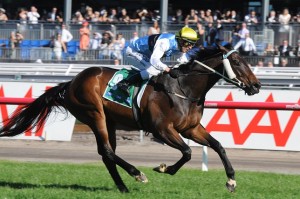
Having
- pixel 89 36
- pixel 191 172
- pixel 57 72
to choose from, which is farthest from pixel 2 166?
pixel 89 36

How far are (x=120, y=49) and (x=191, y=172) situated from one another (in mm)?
9595

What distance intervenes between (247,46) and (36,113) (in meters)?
9.85

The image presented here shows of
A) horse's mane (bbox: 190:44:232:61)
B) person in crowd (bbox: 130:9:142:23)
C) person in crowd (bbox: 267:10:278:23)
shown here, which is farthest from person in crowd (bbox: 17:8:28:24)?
horse's mane (bbox: 190:44:232:61)

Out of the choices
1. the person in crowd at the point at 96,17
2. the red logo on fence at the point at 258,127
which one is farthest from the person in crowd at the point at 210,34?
the red logo on fence at the point at 258,127

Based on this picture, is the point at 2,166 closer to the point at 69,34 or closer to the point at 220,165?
the point at 220,165

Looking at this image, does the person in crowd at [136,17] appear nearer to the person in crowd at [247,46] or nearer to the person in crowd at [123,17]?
the person in crowd at [123,17]

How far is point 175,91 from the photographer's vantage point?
29.8ft

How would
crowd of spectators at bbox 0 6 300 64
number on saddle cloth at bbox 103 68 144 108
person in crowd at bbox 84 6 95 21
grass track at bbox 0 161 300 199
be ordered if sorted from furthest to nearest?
1. person in crowd at bbox 84 6 95 21
2. crowd of spectators at bbox 0 6 300 64
3. number on saddle cloth at bbox 103 68 144 108
4. grass track at bbox 0 161 300 199

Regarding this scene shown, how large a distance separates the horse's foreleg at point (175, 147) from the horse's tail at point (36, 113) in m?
1.76

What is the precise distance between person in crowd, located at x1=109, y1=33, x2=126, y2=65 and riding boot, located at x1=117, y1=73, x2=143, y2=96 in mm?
10730

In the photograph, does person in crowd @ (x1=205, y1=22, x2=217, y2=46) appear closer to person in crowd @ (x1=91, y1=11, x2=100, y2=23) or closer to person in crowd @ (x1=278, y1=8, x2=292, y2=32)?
person in crowd @ (x1=278, y1=8, x2=292, y2=32)

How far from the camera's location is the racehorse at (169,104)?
29.2ft

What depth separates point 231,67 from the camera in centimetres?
902

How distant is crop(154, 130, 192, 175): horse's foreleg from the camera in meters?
8.76
